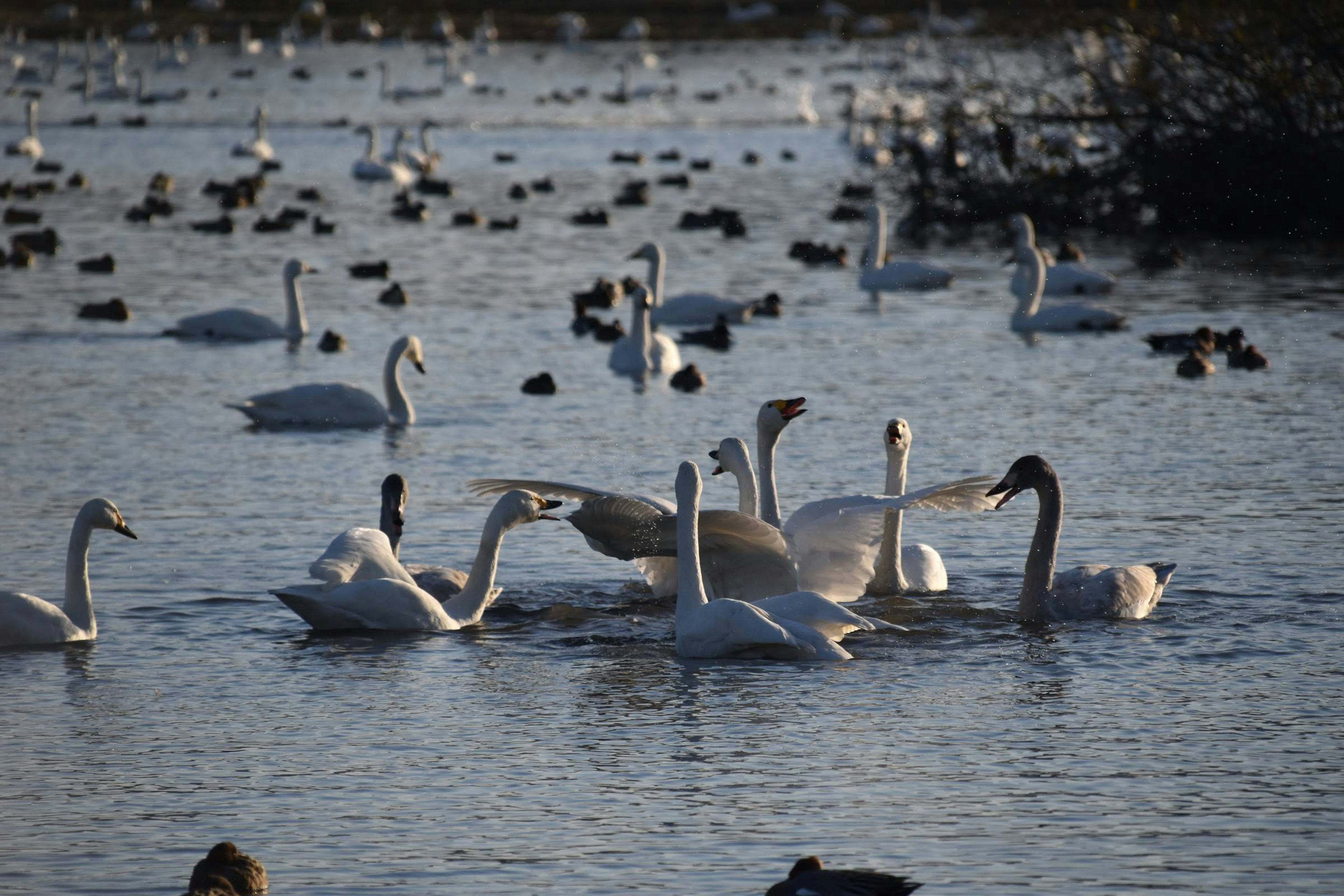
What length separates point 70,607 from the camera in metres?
10.3

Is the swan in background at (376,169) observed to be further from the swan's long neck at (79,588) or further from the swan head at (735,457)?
the swan's long neck at (79,588)

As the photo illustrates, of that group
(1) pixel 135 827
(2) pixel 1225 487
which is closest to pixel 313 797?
(1) pixel 135 827

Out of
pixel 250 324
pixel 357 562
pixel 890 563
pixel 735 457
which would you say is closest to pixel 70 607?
pixel 357 562

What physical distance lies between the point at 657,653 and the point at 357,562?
1.73 metres

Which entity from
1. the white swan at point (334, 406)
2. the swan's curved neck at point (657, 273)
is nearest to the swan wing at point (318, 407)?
the white swan at point (334, 406)

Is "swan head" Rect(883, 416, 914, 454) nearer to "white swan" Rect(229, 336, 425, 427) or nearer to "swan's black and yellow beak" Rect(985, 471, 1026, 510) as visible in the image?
"swan's black and yellow beak" Rect(985, 471, 1026, 510)

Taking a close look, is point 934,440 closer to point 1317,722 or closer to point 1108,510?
point 1108,510

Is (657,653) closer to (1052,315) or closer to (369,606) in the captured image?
(369,606)

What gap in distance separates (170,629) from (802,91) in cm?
6326

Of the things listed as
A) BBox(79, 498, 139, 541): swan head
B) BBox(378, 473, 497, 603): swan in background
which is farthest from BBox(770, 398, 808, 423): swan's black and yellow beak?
BBox(79, 498, 139, 541): swan head

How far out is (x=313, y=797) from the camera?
25.7 ft

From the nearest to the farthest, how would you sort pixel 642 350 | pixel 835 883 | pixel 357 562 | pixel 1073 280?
pixel 835 883 → pixel 357 562 → pixel 642 350 → pixel 1073 280

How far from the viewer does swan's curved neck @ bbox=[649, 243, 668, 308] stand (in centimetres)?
2412

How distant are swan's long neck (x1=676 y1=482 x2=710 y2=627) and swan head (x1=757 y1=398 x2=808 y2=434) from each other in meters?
1.78
